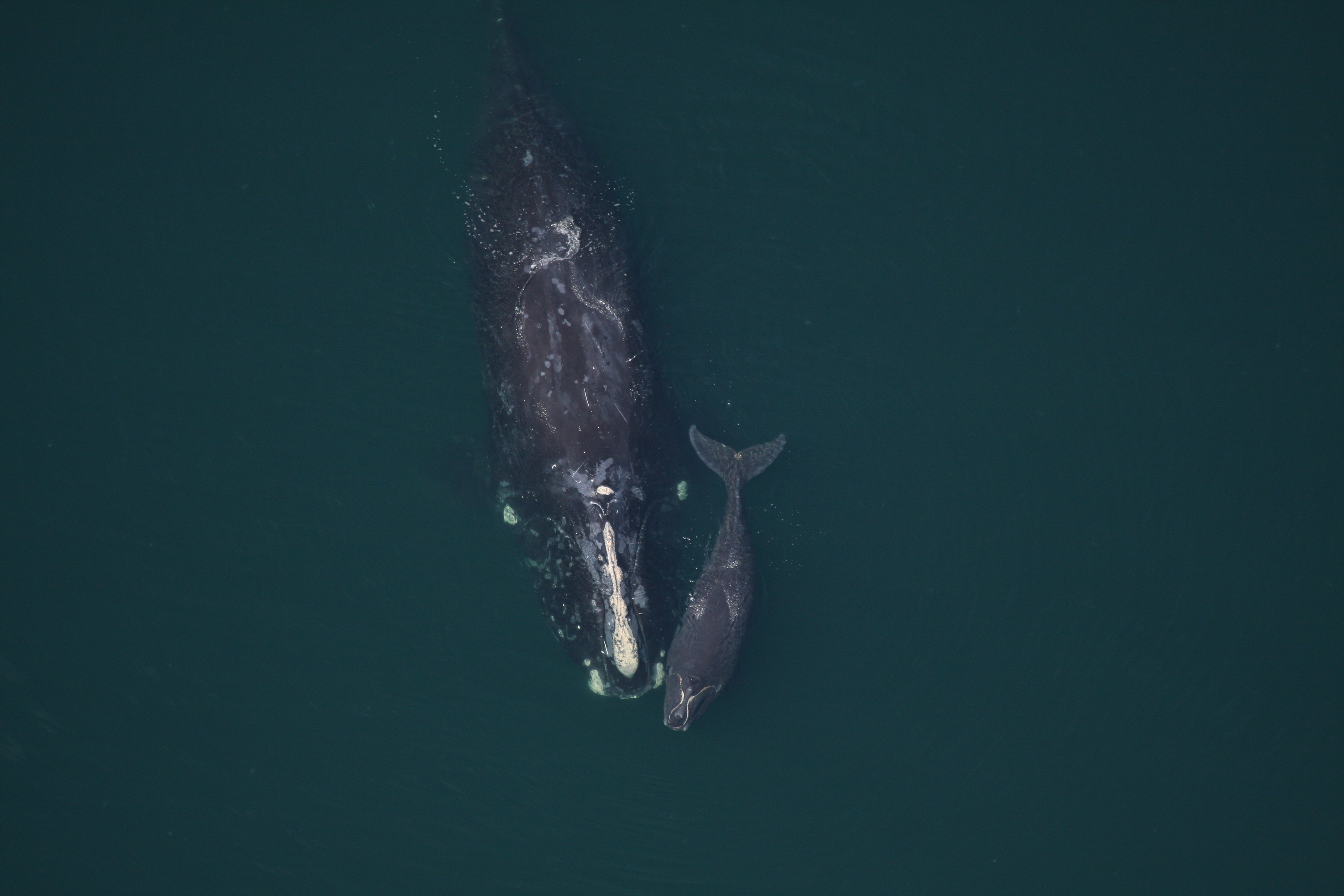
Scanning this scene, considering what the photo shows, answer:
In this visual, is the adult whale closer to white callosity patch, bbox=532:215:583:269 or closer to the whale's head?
white callosity patch, bbox=532:215:583:269

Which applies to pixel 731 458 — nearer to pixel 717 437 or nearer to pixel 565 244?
pixel 717 437

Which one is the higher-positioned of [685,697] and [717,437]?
[717,437]

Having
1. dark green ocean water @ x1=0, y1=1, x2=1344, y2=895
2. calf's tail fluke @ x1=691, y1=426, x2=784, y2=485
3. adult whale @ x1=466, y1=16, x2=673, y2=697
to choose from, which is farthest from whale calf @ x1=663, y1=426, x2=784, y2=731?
dark green ocean water @ x1=0, y1=1, x2=1344, y2=895

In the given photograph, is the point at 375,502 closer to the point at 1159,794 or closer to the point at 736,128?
the point at 736,128

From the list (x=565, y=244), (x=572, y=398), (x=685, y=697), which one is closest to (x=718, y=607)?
(x=685, y=697)

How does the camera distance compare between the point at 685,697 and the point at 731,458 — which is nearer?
the point at 685,697
